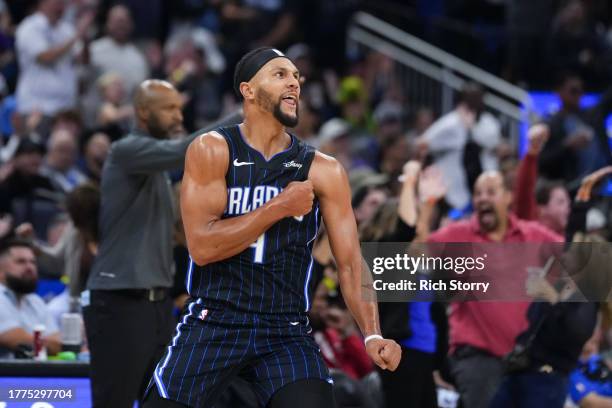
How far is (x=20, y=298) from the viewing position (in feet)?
26.7

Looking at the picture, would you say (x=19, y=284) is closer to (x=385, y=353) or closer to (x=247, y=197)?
(x=247, y=197)

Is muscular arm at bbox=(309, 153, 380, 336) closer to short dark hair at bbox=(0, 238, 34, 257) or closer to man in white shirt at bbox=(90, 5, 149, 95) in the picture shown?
short dark hair at bbox=(0, 238, 34, 257)

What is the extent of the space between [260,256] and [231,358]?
43 cm

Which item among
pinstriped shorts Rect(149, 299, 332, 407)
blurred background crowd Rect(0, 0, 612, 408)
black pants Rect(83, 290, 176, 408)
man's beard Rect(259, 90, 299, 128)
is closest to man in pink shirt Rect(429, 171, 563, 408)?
blurred background crowd Rect(0, 0, 612, 408)

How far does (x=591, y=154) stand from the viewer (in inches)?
480

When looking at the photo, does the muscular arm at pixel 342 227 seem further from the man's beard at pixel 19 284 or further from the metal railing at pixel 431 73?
the metal railing at pixel 431 73

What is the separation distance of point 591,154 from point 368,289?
7.38m

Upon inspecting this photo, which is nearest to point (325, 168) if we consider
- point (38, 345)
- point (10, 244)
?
point (38, 345)

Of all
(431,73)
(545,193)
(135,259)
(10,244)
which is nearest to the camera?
(135,259)

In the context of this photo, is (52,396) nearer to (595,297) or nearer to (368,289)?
(368,289)

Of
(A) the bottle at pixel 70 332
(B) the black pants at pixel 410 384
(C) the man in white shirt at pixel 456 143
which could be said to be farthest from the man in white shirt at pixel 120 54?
(B) the black pants at pixel 410 384

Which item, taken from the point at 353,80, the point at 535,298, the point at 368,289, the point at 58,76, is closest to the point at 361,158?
the point at 353,80

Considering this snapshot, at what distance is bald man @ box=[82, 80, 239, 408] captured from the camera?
21.5 ft

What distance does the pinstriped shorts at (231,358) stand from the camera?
16.4 ft
